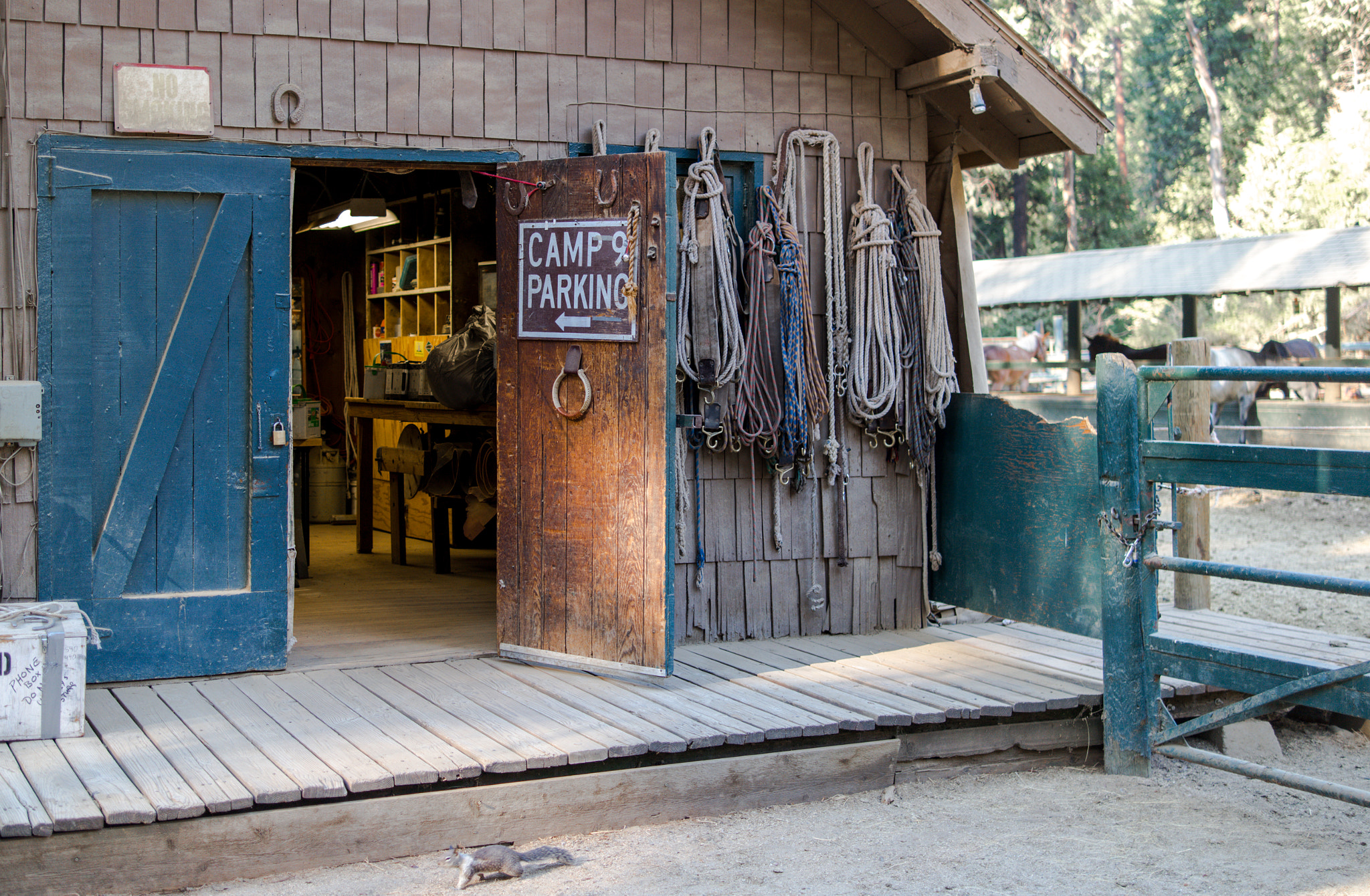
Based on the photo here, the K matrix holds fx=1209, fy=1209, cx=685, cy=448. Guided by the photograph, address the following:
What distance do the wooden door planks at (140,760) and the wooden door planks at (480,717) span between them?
987mm

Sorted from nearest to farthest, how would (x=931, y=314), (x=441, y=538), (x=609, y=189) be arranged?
Answer: (x=609, y=189) → (x=931, y=314) → (x=441, y=538)

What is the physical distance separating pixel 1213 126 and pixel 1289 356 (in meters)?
15.1

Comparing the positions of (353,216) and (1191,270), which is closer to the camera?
(353,216)

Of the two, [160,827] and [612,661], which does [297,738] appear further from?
[612,661]

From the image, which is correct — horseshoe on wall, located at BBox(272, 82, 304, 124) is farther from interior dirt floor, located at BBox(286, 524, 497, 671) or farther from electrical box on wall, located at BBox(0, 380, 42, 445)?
interior dirt floor, located at BBox(286, 524, 497, 671)

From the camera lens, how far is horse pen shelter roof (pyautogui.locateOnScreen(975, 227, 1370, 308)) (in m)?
15.5

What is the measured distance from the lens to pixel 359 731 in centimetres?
418

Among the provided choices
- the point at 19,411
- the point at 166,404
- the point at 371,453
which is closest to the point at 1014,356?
the point at 371,453

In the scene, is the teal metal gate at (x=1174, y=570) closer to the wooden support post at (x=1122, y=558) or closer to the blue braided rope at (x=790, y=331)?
the wooden support post at (x=1122, y=558)

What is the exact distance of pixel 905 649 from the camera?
559cm

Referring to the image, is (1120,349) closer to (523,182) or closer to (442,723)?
(523,182)

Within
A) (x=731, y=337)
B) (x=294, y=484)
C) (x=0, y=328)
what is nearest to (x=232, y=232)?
(x=0, y=328)

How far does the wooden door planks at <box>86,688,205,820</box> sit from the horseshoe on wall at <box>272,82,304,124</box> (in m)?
2.35

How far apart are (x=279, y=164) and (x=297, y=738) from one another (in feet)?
7.48
